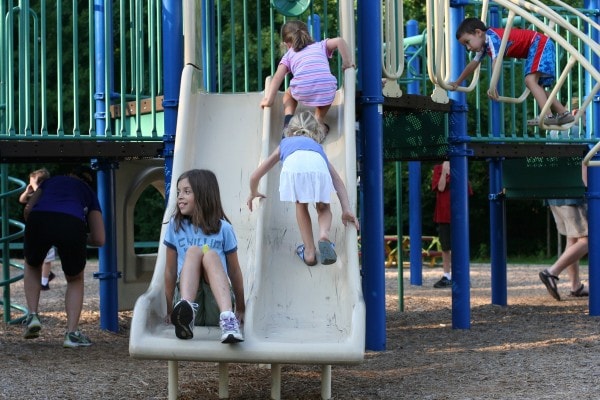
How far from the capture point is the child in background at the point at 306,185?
6.76 meters

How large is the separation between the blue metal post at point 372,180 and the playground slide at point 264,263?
0.22 metres

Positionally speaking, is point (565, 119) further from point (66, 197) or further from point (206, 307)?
point (66, 197)

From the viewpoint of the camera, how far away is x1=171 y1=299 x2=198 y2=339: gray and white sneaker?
5289mm

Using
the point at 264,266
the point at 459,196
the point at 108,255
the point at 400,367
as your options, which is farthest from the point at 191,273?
the point at 108,255

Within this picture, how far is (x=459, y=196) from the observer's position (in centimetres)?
884

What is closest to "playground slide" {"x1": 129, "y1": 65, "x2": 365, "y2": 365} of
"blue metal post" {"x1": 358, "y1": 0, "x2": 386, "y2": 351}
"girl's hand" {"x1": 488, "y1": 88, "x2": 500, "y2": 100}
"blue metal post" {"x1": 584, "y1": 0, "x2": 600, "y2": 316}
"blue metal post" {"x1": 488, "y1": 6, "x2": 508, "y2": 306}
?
"blue metal post" {"x1": 358, "y1": 0, "x2": 386, "y2": 351}

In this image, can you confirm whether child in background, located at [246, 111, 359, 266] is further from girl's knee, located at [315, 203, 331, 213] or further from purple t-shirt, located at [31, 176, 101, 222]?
purple t-shirt, located at [31, 176, 101, 222]

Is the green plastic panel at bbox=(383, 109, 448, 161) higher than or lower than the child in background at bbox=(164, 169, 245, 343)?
higher

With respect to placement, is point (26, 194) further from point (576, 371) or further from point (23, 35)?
point (576, 371)

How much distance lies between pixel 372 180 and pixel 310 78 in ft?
2.90

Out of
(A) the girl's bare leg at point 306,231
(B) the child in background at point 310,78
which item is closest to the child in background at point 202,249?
(A) the girl's bare leg at point 306,231

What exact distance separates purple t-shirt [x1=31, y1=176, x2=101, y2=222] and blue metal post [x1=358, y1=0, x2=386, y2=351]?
6.95 ft

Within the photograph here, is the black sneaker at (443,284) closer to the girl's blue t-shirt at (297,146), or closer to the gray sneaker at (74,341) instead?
the gray sneaker at (74,341)

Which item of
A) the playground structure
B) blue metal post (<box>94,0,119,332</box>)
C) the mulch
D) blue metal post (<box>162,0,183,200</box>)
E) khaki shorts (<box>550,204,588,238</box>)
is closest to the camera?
the mulch
